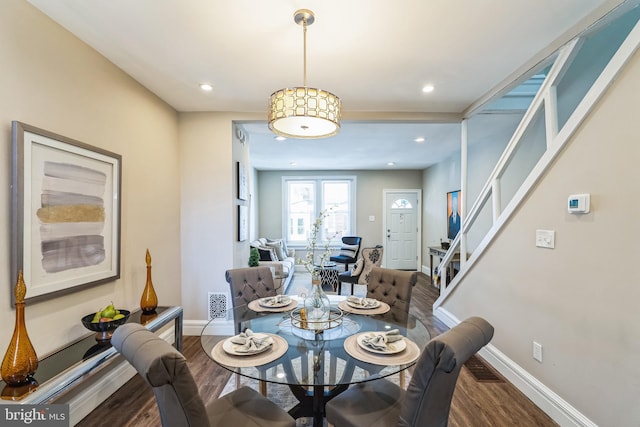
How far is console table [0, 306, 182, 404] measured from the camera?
1.32m

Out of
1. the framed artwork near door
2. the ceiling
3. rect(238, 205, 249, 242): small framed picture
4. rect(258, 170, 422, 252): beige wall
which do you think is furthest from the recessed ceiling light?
rect(258, 170, 422, 252): beige wall

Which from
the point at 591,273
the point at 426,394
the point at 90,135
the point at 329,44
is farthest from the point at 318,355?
the point at 90,135

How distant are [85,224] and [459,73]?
3121 mm

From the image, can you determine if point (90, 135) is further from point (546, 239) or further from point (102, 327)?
point (546, 239)

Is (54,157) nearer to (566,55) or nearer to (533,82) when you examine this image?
(566,55)

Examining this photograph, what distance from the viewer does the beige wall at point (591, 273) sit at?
1.52m

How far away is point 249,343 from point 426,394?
86cm

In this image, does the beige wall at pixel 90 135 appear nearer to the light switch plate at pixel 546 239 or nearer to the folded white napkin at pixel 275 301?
the folded white napkin at pixel 275 301

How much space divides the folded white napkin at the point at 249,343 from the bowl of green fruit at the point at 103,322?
3.20ft

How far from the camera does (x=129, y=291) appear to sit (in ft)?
8.08

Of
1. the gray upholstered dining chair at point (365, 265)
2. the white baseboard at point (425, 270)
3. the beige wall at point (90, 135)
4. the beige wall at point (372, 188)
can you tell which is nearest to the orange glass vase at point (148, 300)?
the beige wall at point (90, 135)

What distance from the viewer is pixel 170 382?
99 centimetres

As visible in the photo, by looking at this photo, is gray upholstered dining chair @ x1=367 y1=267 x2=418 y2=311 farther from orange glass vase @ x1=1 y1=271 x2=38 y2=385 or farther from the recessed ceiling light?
orange glass vase @ x1=1 y1=271 x2=38 y2=385

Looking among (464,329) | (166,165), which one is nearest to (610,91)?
(464,329)
